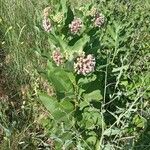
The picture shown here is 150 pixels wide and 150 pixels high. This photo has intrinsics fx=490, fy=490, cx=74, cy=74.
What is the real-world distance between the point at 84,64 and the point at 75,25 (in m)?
0.25

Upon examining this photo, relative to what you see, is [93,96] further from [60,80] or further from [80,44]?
[80,44]

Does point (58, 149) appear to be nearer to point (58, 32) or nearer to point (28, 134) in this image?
point (28, 134)

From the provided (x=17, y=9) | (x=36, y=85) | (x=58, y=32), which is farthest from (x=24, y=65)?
(x=58, y=32)

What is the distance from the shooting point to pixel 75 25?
2.88 metres

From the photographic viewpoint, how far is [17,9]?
443 centimetres

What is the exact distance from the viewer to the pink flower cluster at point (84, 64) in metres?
2.79

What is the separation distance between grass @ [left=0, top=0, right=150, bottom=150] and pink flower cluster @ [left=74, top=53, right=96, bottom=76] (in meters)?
0.31

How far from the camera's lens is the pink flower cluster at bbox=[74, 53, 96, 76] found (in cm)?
279

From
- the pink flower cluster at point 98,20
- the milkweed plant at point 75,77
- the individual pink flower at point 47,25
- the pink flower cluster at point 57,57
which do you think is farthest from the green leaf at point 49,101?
the pink flower cluster at point 98,20

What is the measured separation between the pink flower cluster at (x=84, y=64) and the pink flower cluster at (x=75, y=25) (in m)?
0.18

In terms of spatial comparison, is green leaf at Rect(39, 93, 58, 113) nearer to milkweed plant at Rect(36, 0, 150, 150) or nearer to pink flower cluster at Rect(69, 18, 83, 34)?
milkweed plant at Rect(36, 0, 150, 150)

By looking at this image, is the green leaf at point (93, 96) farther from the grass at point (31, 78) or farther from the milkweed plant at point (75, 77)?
the grass at point (31, 78)

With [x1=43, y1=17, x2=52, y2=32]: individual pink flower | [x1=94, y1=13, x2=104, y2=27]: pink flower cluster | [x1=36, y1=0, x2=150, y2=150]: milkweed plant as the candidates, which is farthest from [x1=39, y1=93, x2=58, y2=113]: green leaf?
[x1=94, y1=13, x2=104, y2=27]: pink flower cluster

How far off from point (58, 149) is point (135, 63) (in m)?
1.18
